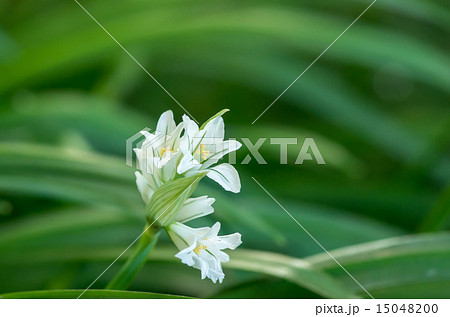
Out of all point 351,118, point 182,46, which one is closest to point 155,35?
point 182,46

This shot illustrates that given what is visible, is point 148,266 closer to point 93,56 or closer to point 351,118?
point 93,56

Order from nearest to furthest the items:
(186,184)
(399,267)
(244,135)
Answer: (186,184), (399,267), (244,135)

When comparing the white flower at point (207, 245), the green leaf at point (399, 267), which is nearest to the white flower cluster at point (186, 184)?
the white flower at point (207, 245)

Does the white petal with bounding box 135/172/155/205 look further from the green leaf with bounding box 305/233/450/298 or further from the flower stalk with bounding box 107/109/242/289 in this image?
the green leaf with bounding box 305/233/450/298

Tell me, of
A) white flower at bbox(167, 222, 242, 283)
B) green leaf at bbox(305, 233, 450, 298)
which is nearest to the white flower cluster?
white flower at bbox(167, 222, 242, 283)

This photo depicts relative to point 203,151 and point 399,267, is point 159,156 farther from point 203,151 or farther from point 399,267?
point 399,267

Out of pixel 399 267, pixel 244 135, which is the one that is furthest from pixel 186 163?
pixel 244 135

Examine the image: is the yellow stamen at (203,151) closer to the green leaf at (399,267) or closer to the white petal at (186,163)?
the white petal at (186,163)
